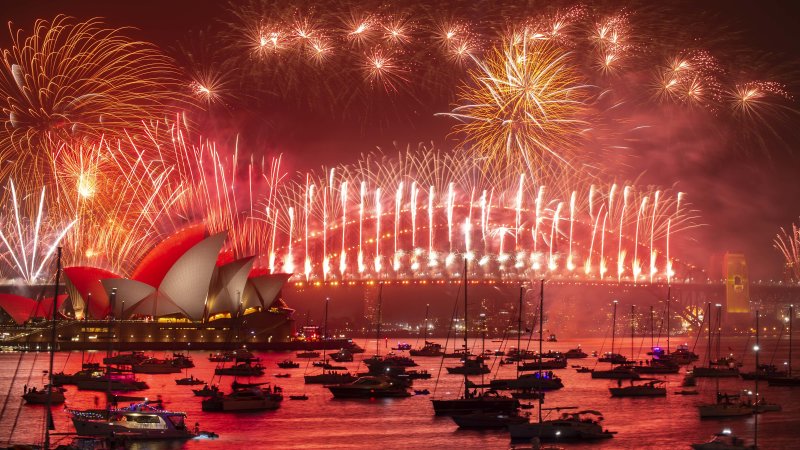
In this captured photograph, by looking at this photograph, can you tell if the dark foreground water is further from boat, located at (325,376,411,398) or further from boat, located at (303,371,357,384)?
boat, located at (325,376,411,398)

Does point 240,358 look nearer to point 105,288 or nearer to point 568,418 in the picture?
point 105,288

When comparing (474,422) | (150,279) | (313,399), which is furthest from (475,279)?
(474,422)

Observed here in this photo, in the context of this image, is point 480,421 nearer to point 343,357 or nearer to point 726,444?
point 726,444

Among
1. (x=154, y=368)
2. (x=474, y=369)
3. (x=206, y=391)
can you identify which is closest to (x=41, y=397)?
(x=206, y=391)

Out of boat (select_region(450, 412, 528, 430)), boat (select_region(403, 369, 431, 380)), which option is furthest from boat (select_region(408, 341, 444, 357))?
boat (select_region(450, 412, 528, 430))

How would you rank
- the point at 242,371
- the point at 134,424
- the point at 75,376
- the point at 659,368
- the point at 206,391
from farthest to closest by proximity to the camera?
the point at 659,368 < the point at 242,371 < the point at 75,376 < the point at 206,391 < the point at 134,424

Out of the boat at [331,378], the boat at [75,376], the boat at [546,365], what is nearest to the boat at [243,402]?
the boat at [75,376]

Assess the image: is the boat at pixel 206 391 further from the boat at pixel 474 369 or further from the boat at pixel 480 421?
the boat at pixel 474 369
